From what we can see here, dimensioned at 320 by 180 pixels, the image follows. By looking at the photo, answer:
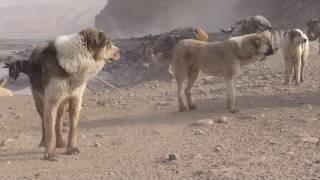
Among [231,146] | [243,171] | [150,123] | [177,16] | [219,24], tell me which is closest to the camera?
[243,171]

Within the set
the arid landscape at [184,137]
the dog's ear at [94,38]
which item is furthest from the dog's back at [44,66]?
the arid landscape at [184,137]

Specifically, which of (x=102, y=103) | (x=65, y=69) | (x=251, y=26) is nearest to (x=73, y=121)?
(x=65, y=69)

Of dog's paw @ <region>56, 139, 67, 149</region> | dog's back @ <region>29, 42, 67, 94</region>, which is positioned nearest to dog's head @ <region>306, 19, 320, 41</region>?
dog's paw @ <region>56, 139, 67, 149</region>

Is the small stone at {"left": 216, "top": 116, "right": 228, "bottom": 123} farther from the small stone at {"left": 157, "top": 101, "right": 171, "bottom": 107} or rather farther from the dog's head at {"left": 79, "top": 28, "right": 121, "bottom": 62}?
the small stone at {"left": 157, "top": 101, "right": 171, "bottom": 107}

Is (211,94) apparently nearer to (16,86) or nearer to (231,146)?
(231,146)

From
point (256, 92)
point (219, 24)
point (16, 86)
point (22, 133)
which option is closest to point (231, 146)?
point (22, 133)

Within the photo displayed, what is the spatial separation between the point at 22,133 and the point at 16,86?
1893cm

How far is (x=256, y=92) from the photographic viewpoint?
45.4 feet

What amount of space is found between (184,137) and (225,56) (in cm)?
257

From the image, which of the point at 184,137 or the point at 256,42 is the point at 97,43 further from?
the point at 256,42

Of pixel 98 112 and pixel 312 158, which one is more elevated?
pixel 312 158

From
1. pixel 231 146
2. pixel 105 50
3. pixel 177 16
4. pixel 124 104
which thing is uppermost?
pixel 105 50

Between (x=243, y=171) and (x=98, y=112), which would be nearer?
(x=243, y=171)

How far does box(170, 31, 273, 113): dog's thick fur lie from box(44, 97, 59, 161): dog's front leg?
390 centimetres
